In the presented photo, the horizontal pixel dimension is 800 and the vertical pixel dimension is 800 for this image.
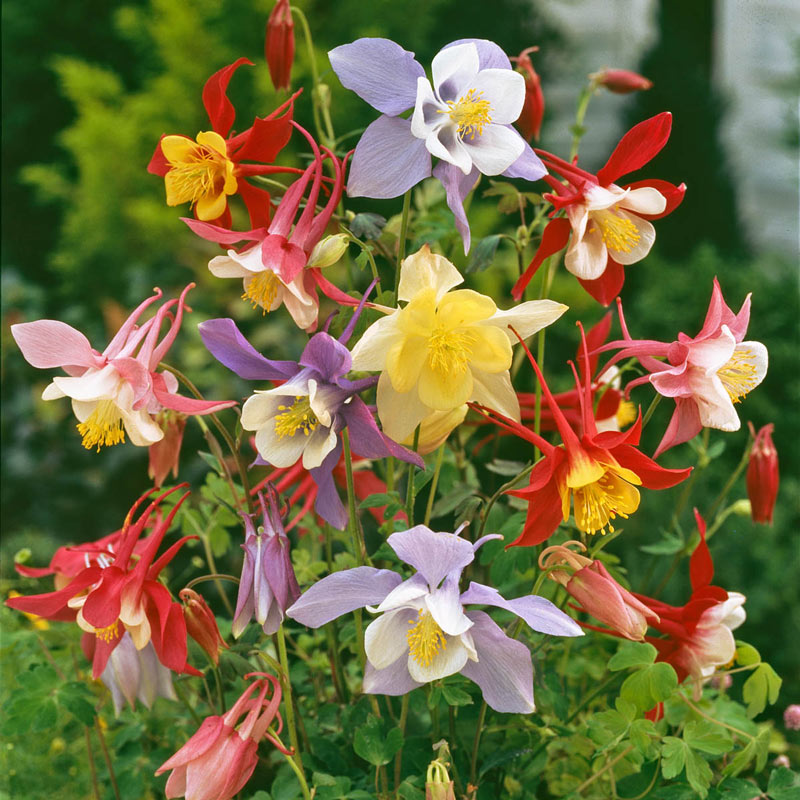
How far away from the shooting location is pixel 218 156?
0.77 meters

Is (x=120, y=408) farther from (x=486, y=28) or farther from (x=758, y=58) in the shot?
(x=758, y=58)

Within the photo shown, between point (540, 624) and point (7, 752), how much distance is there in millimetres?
817

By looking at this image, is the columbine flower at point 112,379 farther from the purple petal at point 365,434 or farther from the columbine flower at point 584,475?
the columbine flower at point 584,475

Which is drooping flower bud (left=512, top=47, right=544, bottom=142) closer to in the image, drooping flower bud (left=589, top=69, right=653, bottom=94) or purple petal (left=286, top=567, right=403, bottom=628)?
drooping flower bud (left=589, top=69, right=653, bottom=94)

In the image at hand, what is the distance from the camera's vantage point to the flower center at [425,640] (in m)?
0.71

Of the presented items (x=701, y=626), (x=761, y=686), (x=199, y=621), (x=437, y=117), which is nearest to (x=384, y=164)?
(x=437, y=117)

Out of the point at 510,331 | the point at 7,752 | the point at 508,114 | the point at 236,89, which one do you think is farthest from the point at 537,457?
the point at 236,89

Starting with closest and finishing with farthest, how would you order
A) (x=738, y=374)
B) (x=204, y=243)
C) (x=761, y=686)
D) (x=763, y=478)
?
1. (x=738, y=374)
2. (x=761, y=686)
3. (x=763, y=478)
4. (x=204, y=243)

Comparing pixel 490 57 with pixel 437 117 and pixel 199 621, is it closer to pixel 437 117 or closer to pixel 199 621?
pixel 437 117

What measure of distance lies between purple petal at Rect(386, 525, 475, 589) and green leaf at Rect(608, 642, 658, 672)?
0.69 ft

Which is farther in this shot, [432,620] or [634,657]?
[634,657]

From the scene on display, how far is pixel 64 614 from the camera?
87 centimetres

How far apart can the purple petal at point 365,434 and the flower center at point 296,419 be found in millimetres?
26

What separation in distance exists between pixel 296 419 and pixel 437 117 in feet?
0.83
